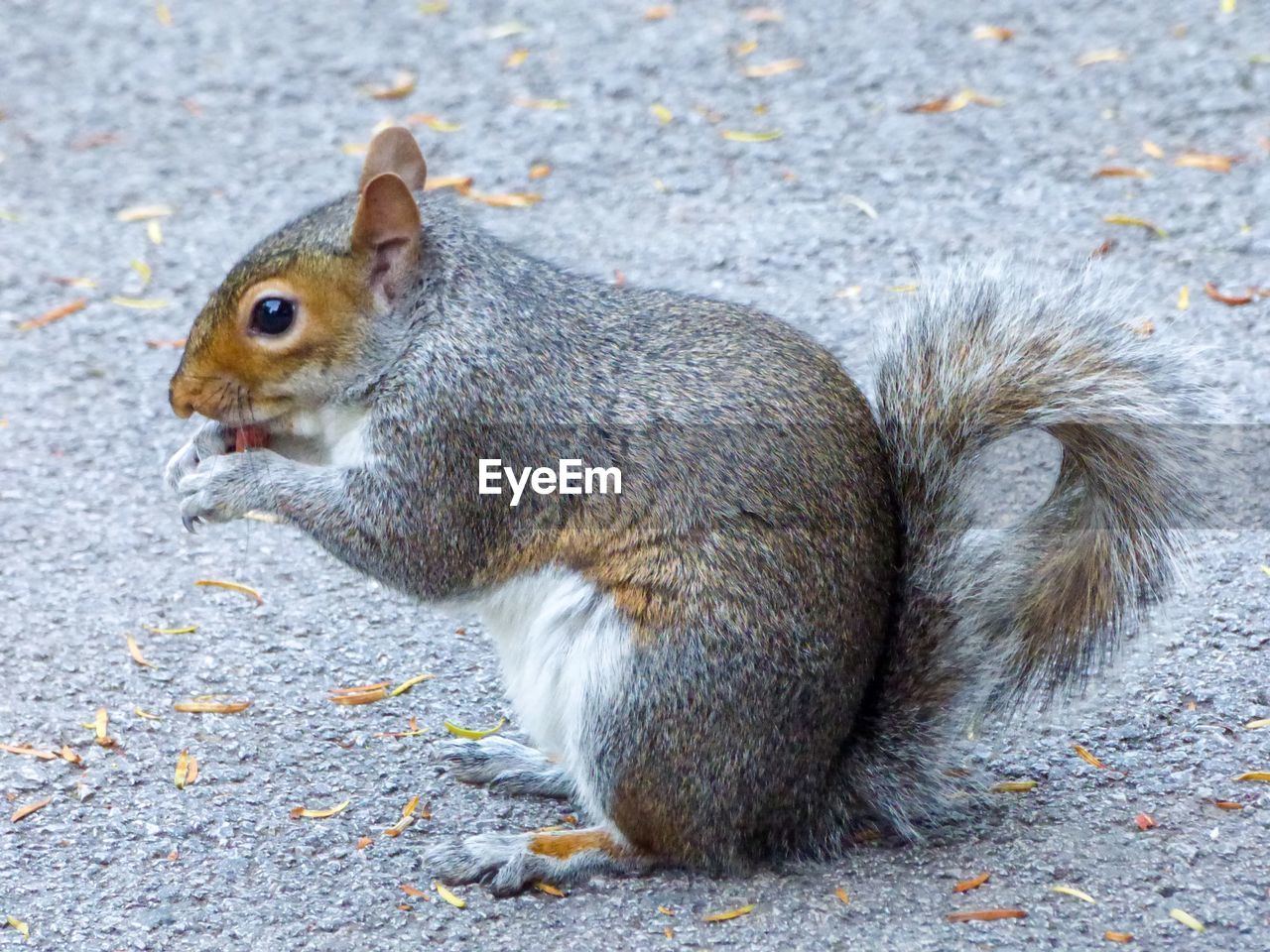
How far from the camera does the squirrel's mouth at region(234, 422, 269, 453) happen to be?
2366 mm

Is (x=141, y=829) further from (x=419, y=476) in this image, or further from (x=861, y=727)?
(x=861, y=727)

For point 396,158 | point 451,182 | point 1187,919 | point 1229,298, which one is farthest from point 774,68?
point 1187,919

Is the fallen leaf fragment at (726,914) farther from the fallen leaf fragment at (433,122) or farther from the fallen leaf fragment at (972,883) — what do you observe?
the fallen leaf fragment at (433,122)

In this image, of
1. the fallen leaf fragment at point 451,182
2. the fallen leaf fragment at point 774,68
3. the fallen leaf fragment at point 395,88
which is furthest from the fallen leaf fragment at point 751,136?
the fallen leaf fragment at point 395,88

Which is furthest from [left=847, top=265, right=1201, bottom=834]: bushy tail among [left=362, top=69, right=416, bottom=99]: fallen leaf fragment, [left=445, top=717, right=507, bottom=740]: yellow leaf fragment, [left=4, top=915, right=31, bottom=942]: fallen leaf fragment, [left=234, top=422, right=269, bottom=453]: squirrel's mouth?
[left=362, top=69, right=416, bottom=99]: fallen leaf fragment

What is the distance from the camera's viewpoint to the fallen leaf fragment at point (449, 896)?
7.23 ft

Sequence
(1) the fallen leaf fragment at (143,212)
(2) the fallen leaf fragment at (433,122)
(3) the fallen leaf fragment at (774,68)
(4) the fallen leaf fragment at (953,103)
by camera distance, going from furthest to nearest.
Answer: (3) the fallen leaf fragment at (774,68)
(2) the fallen leaf fragment at (433,122)
(4) the fallen leaf fragment at (953,103)
(1) the fallen leaf fragment at (143,212)

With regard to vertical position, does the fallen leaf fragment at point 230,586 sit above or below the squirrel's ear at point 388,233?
below

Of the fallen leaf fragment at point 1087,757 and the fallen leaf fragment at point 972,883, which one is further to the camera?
the fallen leaf fragment at point 1087,757

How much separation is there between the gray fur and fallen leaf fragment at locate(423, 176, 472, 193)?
1.90 metres

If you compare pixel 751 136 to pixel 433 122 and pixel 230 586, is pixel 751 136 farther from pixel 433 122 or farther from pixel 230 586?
pixel 230 586

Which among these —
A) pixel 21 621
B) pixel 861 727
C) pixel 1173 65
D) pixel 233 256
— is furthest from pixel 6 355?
pixel 1173 65

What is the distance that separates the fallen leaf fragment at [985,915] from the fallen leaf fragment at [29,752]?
135 centimetres

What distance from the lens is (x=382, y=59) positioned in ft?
16.1
